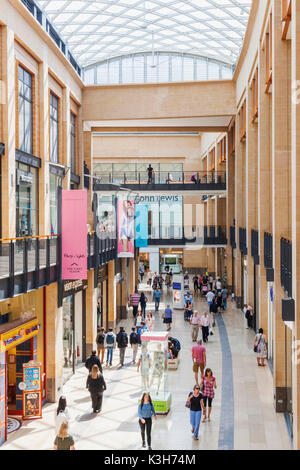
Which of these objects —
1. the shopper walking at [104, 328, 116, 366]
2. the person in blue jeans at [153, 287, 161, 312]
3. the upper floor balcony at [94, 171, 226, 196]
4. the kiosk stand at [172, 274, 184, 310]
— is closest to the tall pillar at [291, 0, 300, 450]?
the shopper walking at [104, 328, 116, 366]

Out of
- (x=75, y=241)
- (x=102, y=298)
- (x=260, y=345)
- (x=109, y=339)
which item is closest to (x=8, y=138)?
(x=75, y=241)

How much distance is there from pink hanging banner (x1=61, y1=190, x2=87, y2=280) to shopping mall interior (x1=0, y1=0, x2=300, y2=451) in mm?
46

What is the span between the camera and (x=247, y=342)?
23.8 m

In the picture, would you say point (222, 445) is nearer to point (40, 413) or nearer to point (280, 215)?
point (40, 413)

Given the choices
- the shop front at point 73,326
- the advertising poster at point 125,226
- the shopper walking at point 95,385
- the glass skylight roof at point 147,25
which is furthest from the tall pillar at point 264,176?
the glass skylight roof at point 147,25

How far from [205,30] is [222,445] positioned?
111ft

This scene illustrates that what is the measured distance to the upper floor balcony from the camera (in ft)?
137

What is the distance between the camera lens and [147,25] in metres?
39.4

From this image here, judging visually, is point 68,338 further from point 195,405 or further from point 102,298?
point 195,405

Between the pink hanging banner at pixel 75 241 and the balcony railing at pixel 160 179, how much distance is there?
2549 centimetres

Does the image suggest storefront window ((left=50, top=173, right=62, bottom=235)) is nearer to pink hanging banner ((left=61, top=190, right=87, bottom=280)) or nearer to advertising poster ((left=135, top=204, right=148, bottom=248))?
pink hanging banner ((left=61, top=190, right=87, bottom=280))

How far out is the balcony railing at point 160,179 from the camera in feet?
137

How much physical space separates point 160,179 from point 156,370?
28013mm
